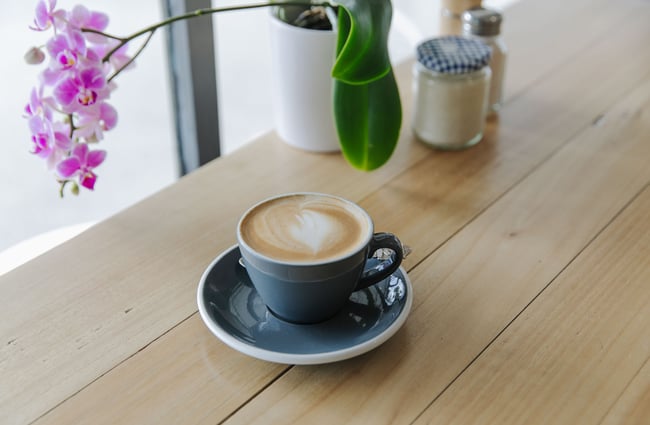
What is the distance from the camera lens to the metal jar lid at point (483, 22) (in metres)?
1.01

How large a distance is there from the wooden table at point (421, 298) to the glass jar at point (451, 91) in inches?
1.1

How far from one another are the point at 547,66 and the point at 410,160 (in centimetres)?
37

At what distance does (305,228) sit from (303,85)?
0.33m

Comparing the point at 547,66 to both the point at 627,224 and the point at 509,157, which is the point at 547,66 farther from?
the point at 627,224

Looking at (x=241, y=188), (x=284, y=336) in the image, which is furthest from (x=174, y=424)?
(x=241, y=188)

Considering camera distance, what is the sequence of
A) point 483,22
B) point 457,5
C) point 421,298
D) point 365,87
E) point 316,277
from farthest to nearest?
point 457,5 < point 483,22 < point 365,87 < point 421,298 < point 316,277

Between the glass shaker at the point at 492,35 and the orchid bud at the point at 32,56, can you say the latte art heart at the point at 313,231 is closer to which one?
the orchid bud at the point at 32,56

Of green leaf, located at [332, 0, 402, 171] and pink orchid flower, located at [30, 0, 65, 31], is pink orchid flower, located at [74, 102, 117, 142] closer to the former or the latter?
pink orchid flower, located at [30, 0, 65, 31]

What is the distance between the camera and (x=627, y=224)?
839 millimetres

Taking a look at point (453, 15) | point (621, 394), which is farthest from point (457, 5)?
point (621, 394)

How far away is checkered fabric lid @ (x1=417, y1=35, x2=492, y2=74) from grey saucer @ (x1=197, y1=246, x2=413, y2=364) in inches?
12.8

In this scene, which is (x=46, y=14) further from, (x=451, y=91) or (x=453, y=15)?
(x=453, y=15)

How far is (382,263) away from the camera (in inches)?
27.5

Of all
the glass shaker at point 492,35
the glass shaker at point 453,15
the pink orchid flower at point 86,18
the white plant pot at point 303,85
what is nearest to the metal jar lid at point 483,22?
the glass shaker at point 492,35
